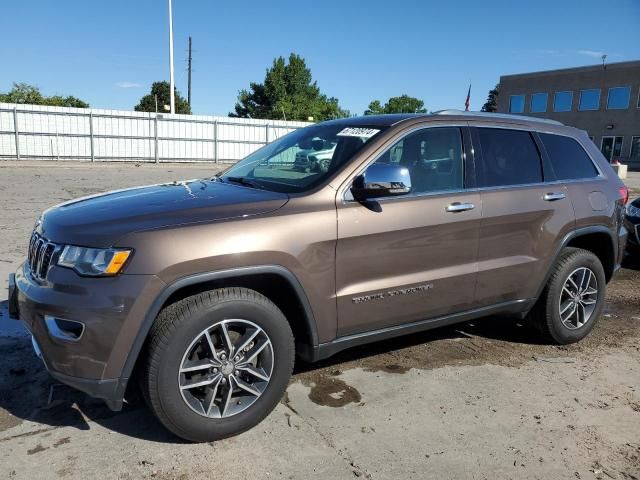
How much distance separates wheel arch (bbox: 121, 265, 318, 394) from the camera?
105 inches

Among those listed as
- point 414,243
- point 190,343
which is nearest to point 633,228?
point 414,243

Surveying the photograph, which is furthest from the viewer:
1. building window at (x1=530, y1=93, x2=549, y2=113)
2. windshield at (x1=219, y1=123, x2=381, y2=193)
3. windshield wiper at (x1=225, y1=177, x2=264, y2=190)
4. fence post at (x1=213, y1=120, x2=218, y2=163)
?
building window at (x1=530, y1=93, x2=549, y2=113)

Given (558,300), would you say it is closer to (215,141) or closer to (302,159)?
(302,159)

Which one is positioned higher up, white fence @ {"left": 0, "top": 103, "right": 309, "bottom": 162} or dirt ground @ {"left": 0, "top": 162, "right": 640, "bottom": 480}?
white fence @ {"left": 0, "top": 103, "right": 309, "bottom": 162}

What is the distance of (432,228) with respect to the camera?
3.48 meters

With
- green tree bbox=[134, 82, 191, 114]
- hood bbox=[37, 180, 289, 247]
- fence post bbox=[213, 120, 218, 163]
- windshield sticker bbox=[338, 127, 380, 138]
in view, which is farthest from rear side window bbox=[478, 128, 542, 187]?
green tree bbox=[134, 82, 191, 114]

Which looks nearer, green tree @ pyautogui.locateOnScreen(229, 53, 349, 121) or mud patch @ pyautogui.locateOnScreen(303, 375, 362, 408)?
mud patch @ pyautogui.locateOnScreen(303, 375, 362, 408)

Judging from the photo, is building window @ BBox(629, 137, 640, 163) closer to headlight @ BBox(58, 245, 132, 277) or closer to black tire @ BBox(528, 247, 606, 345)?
black tire @ BBox(528, 247, 606, 345)

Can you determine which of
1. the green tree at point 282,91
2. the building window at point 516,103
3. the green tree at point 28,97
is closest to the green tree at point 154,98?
the green tree at point 282,91

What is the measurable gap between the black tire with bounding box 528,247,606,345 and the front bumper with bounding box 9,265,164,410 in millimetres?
3088

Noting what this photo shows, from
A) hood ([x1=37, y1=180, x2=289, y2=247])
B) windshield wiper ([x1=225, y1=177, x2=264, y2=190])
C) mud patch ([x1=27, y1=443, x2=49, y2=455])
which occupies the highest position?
windshield wiper ([x1=225, y1=177, x2=264, y2=190])

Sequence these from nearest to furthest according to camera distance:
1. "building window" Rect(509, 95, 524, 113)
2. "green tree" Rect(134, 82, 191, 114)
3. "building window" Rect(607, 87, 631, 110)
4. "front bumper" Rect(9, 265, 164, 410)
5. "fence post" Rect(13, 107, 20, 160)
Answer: "front bumper" Rect(9, 265, 164, 410), "fence post" Rect(13, 107, 20, 160), "building window" Rect(607, 87, 631, 110), "building window" Rect(509, 95, 524, 113), "green tree" Rect(134, 82, 191, 114)

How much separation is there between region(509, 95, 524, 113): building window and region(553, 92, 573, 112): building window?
3069 millimetres

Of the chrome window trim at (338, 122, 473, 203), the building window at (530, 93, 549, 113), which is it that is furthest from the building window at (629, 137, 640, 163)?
the chrome window trim at (338, 122, 473, 203)
